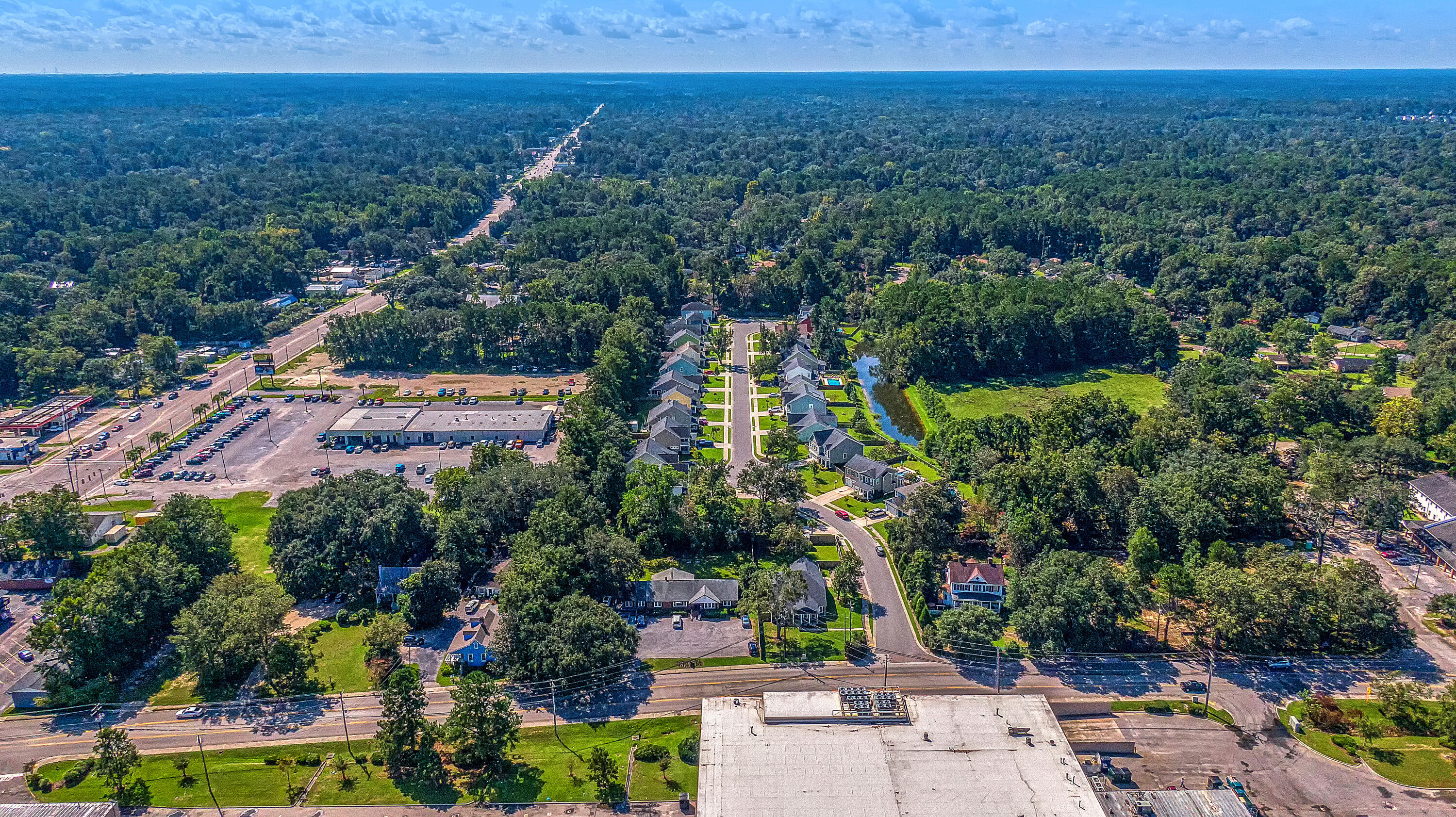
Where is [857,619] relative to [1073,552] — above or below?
below

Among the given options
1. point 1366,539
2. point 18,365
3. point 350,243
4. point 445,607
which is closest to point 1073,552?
point 1366,539

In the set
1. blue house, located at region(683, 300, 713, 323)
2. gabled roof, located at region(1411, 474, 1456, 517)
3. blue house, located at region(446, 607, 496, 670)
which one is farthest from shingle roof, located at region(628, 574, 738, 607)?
blue house, located at region(683, 300, 713, 323)

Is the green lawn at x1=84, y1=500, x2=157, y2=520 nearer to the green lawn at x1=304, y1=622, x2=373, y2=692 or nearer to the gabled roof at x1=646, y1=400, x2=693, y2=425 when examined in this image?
the green lawn at x1=304, y1=622, x2=373, y2=692

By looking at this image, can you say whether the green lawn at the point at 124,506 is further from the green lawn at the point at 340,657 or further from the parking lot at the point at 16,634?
the green lawn at the point at 340,657

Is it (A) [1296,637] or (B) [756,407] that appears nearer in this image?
(A) [1296,637]

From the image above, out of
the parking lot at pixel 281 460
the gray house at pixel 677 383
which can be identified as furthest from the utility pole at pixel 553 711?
the gray house at pixel 677 383

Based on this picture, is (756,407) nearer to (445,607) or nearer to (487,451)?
(487,451)
